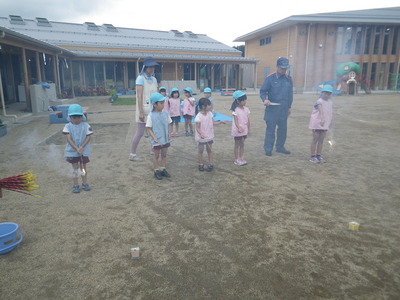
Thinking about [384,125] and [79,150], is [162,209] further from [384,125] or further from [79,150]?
[384,125]

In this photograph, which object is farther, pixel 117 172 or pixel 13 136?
pixel 13 136

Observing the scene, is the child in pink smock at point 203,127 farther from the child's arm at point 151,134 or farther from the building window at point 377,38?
the building window at point 377,38

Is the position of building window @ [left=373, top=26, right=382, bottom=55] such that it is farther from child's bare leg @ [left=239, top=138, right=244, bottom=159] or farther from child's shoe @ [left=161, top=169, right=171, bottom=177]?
child's shoe @ [left=161, top=169, right=171, bottom=177]

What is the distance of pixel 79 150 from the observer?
13.7 feet

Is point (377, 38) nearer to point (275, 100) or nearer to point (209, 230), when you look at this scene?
point (275, 100)

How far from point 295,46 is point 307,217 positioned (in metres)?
26.3

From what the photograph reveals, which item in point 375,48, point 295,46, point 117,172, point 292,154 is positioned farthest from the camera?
point 375,48

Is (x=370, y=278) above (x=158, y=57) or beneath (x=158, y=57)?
beneath

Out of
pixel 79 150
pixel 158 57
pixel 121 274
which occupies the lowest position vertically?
pixel 121 274

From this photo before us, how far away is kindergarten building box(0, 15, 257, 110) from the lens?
23.1 metres

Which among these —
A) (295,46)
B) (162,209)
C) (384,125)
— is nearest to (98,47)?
(295,46)

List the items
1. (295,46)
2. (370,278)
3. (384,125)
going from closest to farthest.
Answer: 1. (370,278)
2. (384,125)
3. (295,46)

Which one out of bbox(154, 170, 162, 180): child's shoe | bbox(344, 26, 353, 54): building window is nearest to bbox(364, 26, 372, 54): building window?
bbox(344, 26, 353, 54): building window

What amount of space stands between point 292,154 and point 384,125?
567 centimetres
